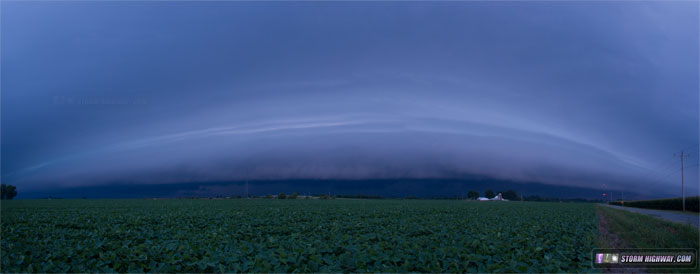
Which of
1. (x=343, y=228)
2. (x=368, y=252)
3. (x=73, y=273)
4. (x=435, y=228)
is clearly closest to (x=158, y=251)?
(x=73, y=273)

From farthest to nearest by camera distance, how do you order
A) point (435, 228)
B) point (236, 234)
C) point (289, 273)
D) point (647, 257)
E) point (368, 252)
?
point (435, 228), point (236, 234), point (647, 257), point (368, 252), point (289, 273)

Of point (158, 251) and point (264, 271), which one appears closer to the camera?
point (264, 271)

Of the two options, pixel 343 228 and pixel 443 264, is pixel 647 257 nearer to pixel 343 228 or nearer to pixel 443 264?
pixel 443 264

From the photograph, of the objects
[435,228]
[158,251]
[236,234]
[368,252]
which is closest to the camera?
[368,252]

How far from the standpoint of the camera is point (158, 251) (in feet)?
28.9

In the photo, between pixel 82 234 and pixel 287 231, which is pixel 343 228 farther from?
pixel 82 234

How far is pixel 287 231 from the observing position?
49.0 ft

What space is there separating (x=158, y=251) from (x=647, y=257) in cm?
1340

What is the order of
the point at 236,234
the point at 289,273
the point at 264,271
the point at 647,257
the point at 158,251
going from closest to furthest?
the point at 264,271
the point at 289,273
the point at 158,251
the point at 647,257
the point at 236,234

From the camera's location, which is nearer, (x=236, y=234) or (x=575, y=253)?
(x=575, y=253)

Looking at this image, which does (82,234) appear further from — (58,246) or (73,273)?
(73,273)

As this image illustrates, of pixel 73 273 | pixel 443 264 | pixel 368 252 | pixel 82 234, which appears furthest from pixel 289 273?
pixel 82 234

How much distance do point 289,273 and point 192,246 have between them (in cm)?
411

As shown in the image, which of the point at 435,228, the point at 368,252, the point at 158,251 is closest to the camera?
the point at 368,252
